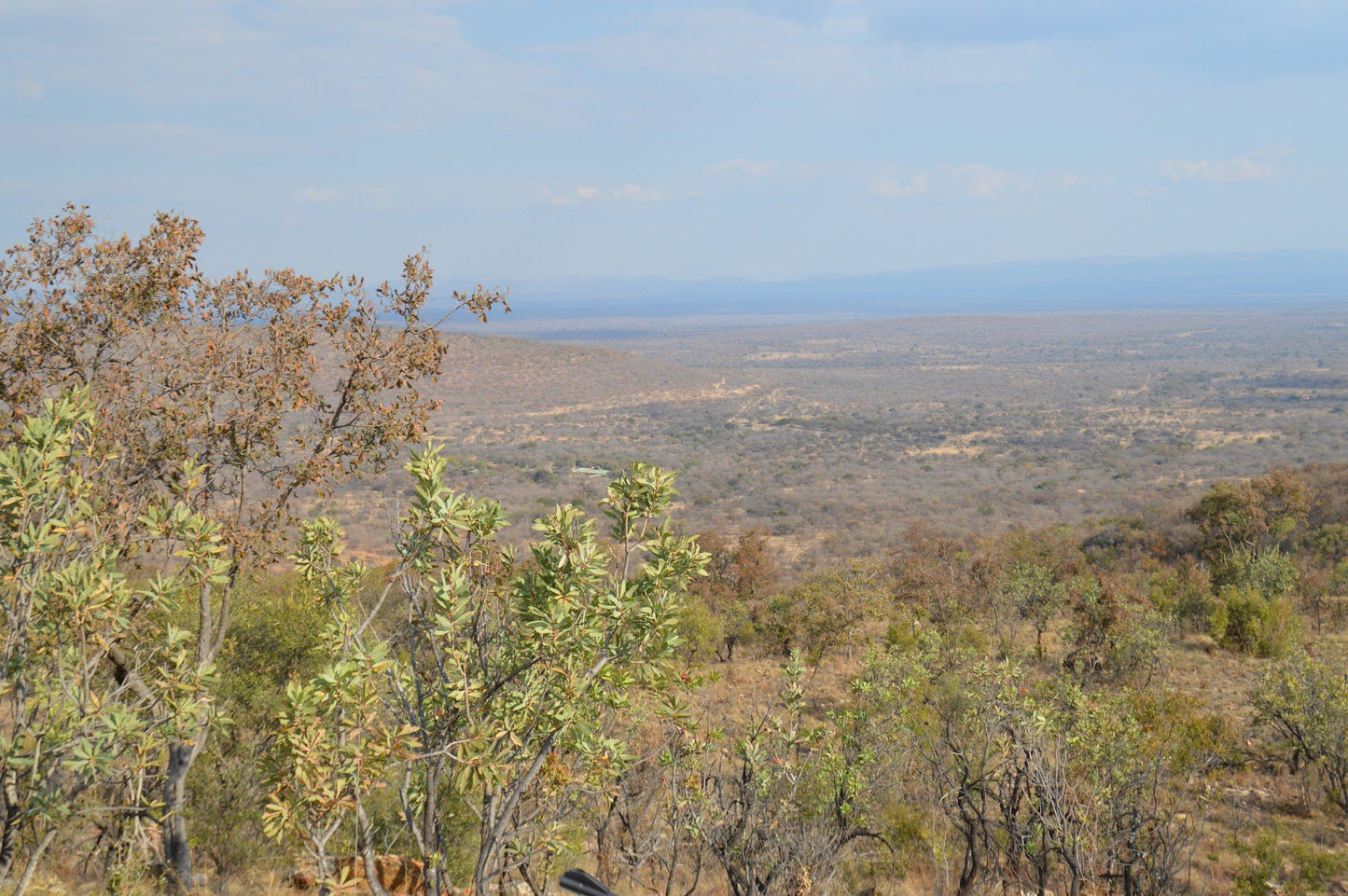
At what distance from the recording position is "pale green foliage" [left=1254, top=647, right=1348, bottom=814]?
32.3ft

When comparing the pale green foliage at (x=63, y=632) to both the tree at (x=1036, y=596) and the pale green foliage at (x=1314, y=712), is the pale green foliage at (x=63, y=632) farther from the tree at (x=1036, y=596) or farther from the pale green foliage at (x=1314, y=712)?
the tree at (x=1036, y=596)

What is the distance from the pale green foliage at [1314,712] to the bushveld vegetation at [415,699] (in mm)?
50

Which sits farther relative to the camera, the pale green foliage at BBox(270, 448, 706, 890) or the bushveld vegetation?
the bushveld vegetation

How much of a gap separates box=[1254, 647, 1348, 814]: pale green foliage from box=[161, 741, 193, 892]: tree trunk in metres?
11.5

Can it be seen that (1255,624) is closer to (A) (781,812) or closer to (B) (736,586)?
(B) (736,586)

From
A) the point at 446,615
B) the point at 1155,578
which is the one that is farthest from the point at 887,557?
the point at 446,615

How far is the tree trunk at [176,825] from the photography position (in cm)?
593

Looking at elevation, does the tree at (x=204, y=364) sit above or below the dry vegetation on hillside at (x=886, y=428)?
above

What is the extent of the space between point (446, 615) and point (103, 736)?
1484 mm

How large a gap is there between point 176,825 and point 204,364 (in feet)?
10.9

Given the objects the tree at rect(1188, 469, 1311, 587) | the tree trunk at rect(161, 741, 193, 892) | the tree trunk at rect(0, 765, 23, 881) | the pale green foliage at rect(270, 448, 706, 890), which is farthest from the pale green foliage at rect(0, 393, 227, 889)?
the tree at rect(1188, 469, 1311, 587)

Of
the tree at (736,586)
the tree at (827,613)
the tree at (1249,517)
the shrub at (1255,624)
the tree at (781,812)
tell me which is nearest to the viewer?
the tree at (781,812)

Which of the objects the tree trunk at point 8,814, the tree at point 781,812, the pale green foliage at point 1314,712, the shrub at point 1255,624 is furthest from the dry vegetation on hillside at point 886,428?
the shrub at point 1255,624

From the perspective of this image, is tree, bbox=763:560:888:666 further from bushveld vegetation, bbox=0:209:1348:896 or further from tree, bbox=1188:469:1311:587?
tree, bbox=1188:469:1311:587
